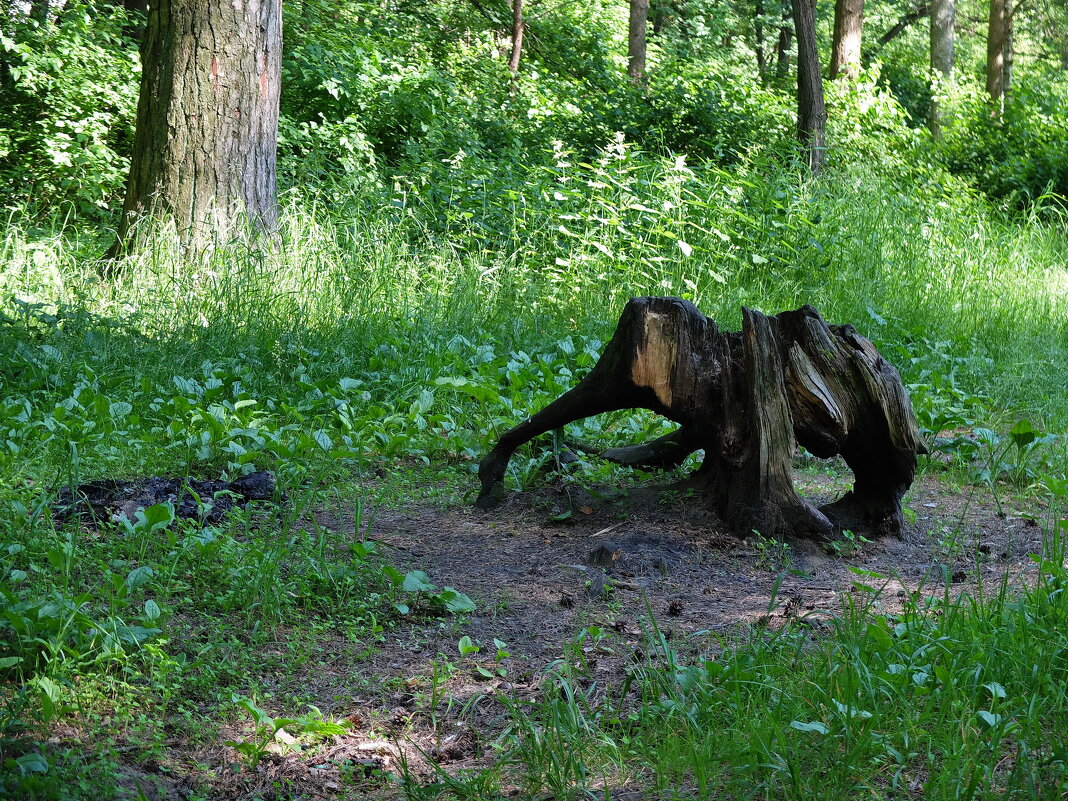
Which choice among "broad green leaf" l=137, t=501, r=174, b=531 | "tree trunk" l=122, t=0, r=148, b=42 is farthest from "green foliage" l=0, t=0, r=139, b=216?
"broad green leaf" l=137, t=501, r=174, b=531

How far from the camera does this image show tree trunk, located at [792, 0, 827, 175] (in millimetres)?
11031

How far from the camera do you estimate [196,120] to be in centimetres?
713

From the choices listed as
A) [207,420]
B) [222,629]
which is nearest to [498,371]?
[207,420]

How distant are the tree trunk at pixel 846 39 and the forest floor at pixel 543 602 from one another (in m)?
11.5

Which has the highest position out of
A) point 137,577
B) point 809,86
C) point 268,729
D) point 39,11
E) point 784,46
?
point 784,46

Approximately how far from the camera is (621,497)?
4164 millimetres

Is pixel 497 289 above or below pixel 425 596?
above

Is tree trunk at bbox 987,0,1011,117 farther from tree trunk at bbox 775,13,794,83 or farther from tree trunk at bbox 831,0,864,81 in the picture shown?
tree trunk at bbox 775,13,794,83

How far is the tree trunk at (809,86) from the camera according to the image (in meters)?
11.0

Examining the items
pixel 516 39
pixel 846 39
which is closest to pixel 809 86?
pixel 846 39

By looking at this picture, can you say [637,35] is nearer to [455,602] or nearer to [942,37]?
[942,37]

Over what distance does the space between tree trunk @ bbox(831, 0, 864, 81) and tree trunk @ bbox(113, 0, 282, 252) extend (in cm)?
999

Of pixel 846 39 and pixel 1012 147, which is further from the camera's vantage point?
pixel 1012 147

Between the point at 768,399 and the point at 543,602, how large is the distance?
118 centimetres
